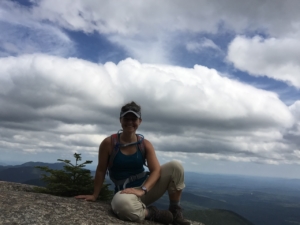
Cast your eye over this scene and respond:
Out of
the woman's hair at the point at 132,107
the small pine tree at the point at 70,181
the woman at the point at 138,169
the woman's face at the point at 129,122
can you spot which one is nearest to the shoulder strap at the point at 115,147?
the woman at the point at 138,169

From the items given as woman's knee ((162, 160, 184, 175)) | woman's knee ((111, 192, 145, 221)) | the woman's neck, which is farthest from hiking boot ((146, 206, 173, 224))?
the woman's neck

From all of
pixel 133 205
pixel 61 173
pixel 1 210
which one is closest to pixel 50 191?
pixel 61 173

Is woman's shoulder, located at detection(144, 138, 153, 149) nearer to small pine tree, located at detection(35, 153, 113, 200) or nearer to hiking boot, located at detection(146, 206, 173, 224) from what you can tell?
hiking boot, located at detection(146, 206, 173, 224)

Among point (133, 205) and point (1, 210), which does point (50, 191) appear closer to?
point (1, 210)

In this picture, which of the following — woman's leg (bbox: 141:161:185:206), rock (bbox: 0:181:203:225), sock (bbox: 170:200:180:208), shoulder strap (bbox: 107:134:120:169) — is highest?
shoulder strap (bbox: 107:134:120:169)

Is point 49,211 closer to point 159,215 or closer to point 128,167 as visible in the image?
point 128,167

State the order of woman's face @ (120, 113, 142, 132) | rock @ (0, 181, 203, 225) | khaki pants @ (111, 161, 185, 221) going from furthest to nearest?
1. woman's face @ (120, 113, 142, 132)
2. khaki pants @ (111, 161, 185, 221)
3. rock @ (0, 181, 203, 225)

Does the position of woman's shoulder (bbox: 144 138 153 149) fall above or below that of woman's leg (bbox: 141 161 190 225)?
above
